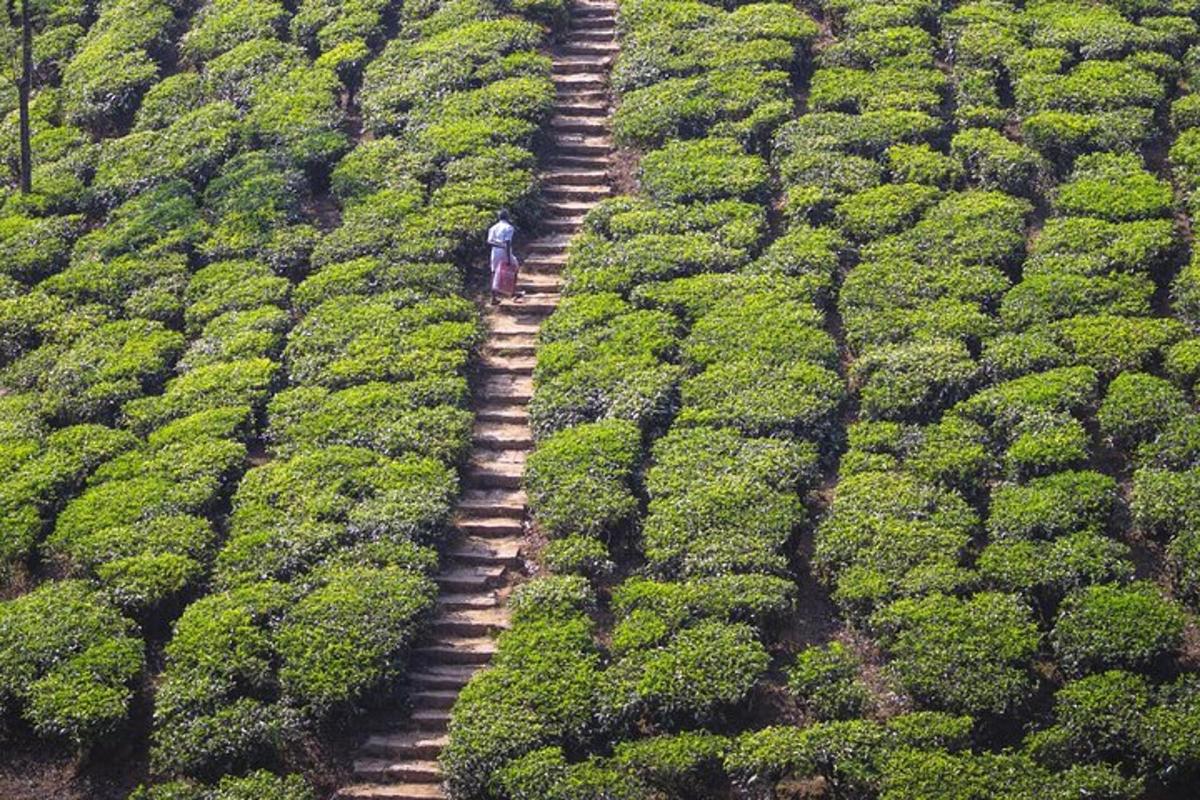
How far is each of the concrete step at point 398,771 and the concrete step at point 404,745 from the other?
0.24 feet

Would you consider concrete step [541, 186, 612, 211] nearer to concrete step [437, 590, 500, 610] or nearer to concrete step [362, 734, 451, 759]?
concrete step [437, 590, 500, 610]

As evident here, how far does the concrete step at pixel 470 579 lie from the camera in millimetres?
20016

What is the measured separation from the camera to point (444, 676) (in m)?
19.1

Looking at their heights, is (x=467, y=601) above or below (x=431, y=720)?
above

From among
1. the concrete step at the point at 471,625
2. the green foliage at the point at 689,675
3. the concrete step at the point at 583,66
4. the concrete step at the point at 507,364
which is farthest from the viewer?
the concrete step at the point at 583,66

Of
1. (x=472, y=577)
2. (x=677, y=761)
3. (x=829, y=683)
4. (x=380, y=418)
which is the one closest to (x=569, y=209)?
(x=380, y=418)

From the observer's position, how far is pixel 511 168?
84.6ft

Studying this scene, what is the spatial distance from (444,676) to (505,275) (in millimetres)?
6614

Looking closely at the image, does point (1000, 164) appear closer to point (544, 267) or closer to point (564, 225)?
point (564, 225)

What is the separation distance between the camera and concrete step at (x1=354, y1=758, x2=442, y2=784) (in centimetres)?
1811

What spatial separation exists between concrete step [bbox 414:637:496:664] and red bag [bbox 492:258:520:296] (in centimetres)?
601

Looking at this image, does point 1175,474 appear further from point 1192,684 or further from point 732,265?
point 732,265

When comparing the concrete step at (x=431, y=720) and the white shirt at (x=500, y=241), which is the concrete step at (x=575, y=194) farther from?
the concrete step at (x=431, y=720)

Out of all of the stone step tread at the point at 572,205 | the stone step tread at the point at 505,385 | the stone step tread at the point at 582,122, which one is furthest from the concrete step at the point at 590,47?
the stone step tread at the point at 505,385
